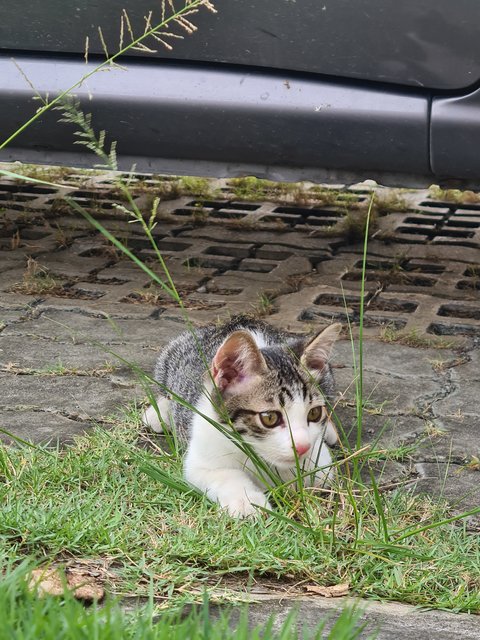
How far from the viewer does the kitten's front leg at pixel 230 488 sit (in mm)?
2686

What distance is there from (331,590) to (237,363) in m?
0.69

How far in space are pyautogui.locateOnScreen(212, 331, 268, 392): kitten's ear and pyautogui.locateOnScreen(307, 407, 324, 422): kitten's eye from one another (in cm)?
17

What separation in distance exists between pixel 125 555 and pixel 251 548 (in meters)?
0.30

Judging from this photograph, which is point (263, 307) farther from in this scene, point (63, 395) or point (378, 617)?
point (378, 617)

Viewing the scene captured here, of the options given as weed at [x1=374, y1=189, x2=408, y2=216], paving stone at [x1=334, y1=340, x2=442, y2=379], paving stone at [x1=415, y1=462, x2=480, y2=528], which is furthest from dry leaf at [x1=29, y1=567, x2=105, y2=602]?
weed at [x1=374, y1=189, x2=408, y2=216]

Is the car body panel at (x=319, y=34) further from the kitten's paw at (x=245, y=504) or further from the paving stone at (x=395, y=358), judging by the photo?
the kitten's paw at (x=245, y=504)

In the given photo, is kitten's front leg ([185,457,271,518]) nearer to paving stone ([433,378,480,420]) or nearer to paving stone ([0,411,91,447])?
paving stone ([0,411,91,447])

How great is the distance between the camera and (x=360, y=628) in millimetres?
2041

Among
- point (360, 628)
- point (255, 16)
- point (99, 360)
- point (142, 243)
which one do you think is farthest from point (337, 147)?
point (360, 628)

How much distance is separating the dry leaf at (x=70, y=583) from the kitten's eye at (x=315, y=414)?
2.59 ft

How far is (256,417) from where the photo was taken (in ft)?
9.16

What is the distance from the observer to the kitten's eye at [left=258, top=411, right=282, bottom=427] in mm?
2785

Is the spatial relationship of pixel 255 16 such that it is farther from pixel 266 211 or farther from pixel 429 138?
pixel 266 211

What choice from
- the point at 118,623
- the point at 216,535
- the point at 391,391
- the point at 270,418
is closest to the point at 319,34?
the point at 391,391
